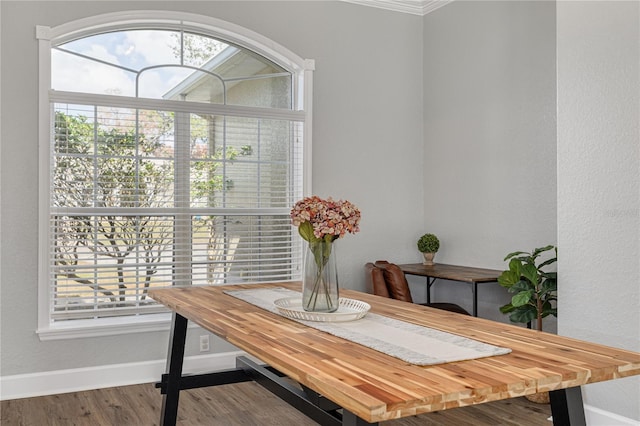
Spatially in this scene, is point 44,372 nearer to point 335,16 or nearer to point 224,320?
point 224,320

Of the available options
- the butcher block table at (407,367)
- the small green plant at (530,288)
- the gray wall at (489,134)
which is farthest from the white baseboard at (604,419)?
the butcher block table at (407,367)

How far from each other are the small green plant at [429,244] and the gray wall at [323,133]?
0.23 m

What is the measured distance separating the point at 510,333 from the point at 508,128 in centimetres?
280

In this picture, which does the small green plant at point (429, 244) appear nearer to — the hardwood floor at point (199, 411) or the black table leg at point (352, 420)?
the hardwood floor at point (199, 411)

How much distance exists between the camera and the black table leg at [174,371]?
119 inches

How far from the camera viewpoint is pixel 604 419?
10.5 feet

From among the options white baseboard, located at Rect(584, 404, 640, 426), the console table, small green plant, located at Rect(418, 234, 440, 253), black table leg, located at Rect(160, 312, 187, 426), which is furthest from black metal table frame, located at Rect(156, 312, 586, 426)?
small green plant, located at Rect(418, 234, 440, 253)

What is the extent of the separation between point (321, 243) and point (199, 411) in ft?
5.91

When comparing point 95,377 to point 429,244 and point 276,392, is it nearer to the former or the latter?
point 276,392

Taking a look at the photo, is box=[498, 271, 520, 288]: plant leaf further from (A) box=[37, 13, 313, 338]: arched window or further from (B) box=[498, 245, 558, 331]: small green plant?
(A) box=[37, 13, 313, 338]: arched window

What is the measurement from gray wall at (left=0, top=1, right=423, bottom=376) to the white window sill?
0.18ft

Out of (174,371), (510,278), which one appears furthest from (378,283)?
(174,371)

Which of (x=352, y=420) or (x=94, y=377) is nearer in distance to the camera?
(x=352, y=420)

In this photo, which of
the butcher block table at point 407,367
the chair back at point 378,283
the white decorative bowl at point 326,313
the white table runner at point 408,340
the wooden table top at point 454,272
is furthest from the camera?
the chair back at point 378,283
